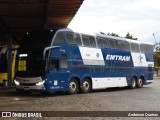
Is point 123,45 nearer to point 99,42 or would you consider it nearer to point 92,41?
point 99,42

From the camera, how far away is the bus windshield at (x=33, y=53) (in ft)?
64.2

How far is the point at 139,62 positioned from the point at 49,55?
1067cm

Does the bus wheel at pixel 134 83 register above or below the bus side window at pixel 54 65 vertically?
below

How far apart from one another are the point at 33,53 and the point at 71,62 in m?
2.27

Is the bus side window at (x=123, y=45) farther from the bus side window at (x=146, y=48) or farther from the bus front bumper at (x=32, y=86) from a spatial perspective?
the bus front bumper at (x=32, y=86)

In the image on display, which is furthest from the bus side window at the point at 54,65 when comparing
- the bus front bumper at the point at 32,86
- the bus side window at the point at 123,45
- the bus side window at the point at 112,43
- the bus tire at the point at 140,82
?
the bus tire at the point at 140,82

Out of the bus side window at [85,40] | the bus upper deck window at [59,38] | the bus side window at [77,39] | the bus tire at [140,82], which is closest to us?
the bus upper deck window at [59,38]

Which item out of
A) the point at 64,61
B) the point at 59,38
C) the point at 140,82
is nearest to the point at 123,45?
the point at 140,82

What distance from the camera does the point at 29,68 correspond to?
65.1 feet

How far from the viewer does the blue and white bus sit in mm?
19609

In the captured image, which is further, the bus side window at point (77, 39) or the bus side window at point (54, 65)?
the bus side window at point (77, 39)

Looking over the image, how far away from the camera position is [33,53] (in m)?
19.8

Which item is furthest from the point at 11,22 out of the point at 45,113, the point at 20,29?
the point at 45,113

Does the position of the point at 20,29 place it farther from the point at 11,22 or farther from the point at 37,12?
the point at 37,12
